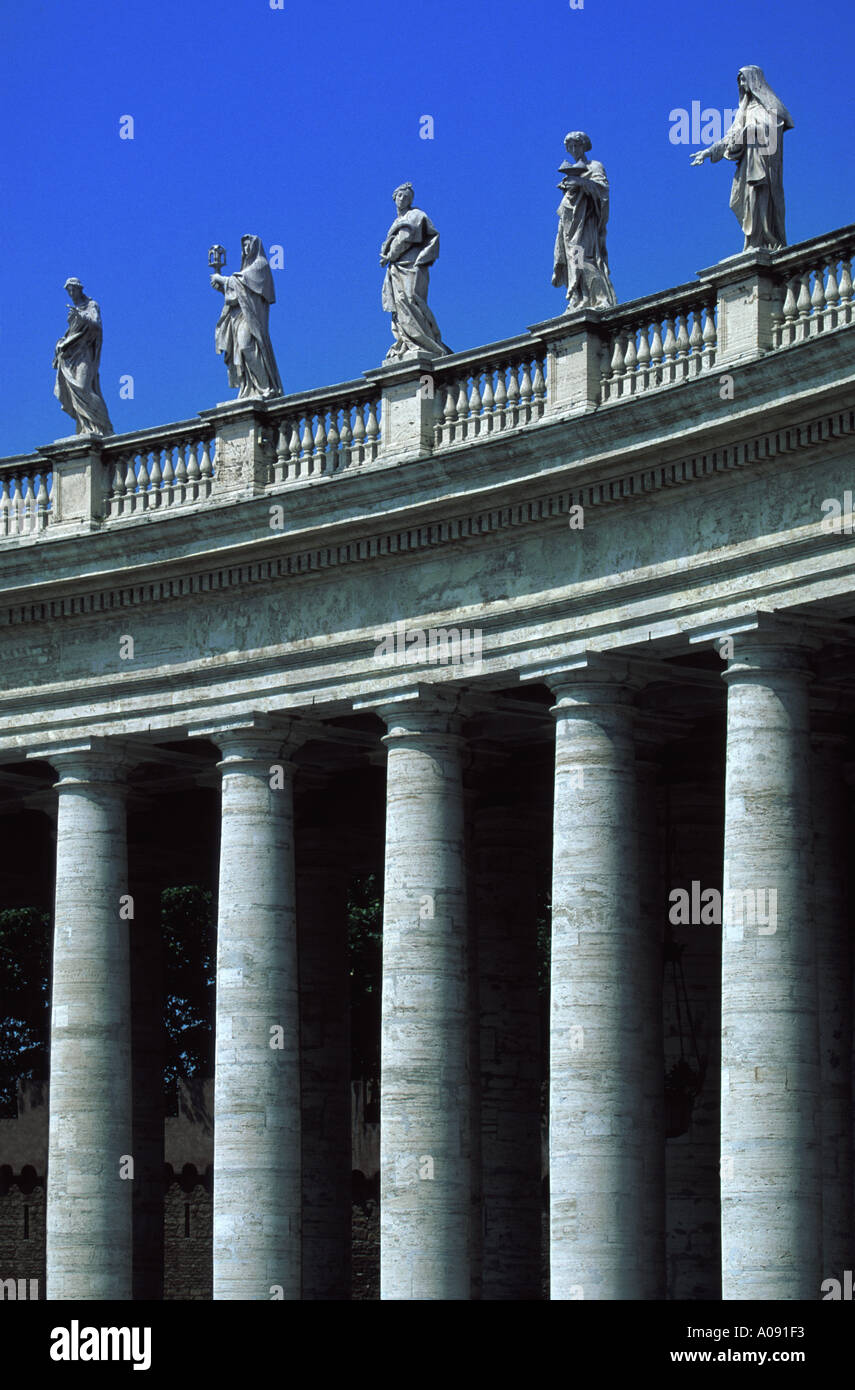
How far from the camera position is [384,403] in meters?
73.6

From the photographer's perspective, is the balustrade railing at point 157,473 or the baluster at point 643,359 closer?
the baluster at point 643,359

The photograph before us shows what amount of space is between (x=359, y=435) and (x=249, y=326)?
5.99 metres

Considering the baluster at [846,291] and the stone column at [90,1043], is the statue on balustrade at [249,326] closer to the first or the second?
the stone column at [90,1043]

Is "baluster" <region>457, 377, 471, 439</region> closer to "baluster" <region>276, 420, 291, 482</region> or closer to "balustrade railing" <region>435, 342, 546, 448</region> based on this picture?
"balustrade railing" <region>435, 342, 546, 448</region>

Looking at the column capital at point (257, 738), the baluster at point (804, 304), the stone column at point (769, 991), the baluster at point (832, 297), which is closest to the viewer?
the stone column at point (769, 991)

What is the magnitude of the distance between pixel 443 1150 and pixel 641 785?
11938 millimetres

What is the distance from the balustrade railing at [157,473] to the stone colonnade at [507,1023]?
7356 millimetres

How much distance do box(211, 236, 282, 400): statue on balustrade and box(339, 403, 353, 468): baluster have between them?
2860 millimetres

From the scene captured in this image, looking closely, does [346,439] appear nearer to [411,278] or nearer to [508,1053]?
[411,278]

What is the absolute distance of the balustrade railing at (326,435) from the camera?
244 ft

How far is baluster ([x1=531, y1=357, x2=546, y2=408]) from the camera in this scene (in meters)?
70.3

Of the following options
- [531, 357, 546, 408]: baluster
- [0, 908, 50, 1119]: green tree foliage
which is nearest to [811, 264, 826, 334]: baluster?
[531, 357, 546, 408]: baluster

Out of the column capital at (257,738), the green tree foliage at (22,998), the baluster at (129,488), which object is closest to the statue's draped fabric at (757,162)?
the column capital at (257,738)
